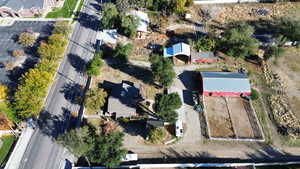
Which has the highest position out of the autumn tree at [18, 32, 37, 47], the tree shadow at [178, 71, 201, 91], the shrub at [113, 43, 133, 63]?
the autumn tree at [18, 32, 37, 47]

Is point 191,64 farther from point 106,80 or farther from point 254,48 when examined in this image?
point 106,80

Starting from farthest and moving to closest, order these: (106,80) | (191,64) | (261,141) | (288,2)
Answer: (288,2)
(191,64)
(106,80)
(261,141)

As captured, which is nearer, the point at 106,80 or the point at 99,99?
the point at 99,99

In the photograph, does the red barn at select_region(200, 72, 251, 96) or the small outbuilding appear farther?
the small outbuilding

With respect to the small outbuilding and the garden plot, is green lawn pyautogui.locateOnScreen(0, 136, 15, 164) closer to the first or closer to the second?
the small outbuilding

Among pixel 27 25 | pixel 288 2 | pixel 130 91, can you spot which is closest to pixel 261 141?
pixel 130 91

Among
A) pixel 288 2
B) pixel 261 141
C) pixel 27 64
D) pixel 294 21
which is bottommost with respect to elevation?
pixel 261 141

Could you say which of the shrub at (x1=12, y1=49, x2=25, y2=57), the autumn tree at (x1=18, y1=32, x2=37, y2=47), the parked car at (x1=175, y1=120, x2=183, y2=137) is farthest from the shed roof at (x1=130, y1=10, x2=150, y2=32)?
the shrub at (x1=12, y1=49, x2=25, y2=57)

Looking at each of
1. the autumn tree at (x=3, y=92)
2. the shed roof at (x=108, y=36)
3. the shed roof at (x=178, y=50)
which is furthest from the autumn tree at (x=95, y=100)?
the shed roof at (x=108, y=36)
